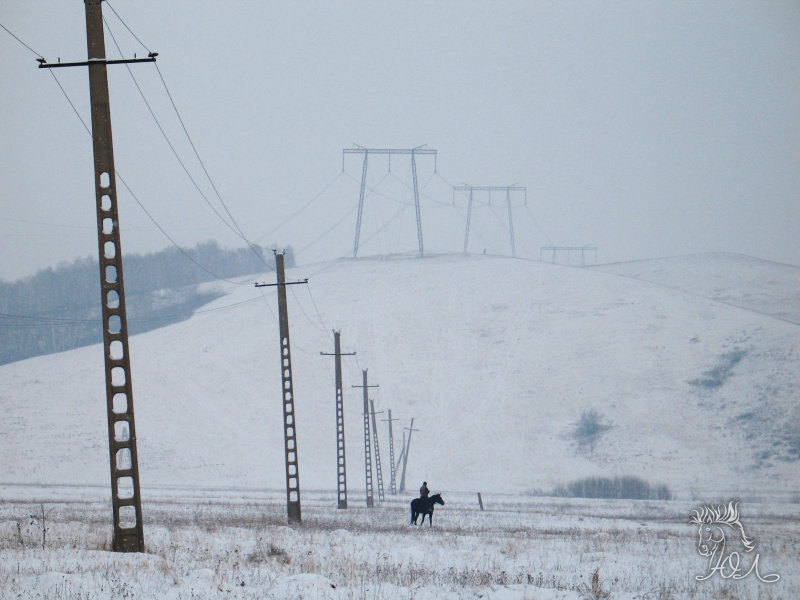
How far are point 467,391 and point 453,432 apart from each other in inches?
430

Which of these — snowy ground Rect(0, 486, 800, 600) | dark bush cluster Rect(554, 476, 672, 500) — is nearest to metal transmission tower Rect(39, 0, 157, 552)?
snowy ground Rect(0, 486, 800, 600)

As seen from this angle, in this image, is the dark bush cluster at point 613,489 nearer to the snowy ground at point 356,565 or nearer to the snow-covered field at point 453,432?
the snow-covered field at point 453,432

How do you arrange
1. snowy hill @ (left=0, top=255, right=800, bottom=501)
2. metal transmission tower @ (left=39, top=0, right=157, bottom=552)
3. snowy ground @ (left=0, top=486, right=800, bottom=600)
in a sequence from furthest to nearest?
snowy hill @ (left=0, top=255, right=800, bottom=501) < metal transmission tower @ (left=39, top=0, right=157, bottom=552) < snowy ground @ (left=0, top=486, right=800, bottom=600)

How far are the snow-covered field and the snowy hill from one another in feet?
→ 1.15

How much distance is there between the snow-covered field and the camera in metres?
17.9

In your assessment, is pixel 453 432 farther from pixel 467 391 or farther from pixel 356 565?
pixel 356 565

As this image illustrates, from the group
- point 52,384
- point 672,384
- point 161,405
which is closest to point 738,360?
point 672,384

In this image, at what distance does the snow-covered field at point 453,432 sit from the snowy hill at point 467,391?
1.15 feet

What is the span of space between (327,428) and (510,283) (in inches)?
2041

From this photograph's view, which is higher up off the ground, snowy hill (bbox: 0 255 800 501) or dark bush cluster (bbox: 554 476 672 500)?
snowy hill (bbox: 0 255 800 501)

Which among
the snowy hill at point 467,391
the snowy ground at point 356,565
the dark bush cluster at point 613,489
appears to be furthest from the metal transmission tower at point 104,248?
the dark bush cluster at point 613,489

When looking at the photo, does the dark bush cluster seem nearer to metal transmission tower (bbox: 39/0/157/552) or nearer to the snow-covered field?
the snow-covered field

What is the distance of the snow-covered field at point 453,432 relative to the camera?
17.9 m

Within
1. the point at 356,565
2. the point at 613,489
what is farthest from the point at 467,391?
the point at 356,565
